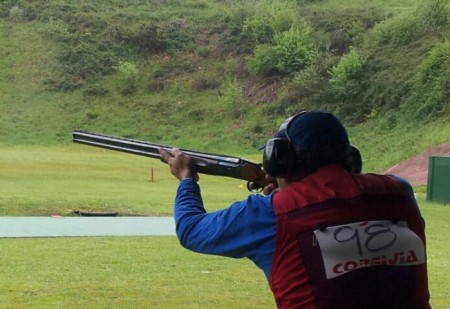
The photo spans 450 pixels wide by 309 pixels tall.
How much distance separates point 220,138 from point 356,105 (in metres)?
7.22

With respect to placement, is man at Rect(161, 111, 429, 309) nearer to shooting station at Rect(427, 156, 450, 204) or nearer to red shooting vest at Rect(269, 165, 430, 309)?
red shooting vest at Rect(269, 165, 430, 309)

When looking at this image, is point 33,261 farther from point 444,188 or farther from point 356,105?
point 356,105

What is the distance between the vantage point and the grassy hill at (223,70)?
38406 millimetres

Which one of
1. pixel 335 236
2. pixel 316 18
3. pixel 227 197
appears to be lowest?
pixel 316 18

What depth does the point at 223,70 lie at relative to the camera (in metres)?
50.5

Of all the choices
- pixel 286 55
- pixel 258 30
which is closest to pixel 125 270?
pixel 286 55

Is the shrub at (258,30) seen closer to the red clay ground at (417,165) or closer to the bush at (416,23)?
the bush at (416,23)

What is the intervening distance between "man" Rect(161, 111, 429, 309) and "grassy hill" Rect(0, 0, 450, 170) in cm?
2955

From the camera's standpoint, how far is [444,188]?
19328 millimetres

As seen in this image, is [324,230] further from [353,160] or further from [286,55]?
[286,55]

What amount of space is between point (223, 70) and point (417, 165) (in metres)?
23.5

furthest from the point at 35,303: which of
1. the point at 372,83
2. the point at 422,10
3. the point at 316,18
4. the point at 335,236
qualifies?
the point at 316,18

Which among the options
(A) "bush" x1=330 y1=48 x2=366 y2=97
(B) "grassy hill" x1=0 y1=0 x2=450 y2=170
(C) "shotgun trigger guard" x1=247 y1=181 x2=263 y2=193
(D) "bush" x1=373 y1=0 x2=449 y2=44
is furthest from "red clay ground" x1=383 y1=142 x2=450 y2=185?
(C) "shotgun trigger guard" x1=247 y1=181 x2=263 y2=193

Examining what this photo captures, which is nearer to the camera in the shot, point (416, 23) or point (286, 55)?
point (416, 23)
